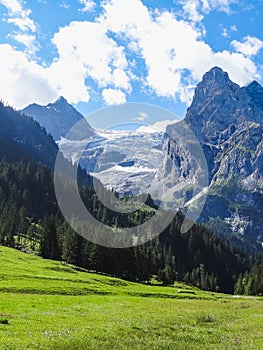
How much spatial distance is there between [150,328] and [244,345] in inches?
317

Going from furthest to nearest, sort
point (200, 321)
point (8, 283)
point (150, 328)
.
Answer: point (8, 283), point (200, 321), point (150, 328)

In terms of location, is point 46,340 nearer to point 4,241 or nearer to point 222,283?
point 4,241

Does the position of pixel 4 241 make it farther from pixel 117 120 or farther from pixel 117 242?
pixel 117 120

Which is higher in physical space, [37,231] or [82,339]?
[37,231]

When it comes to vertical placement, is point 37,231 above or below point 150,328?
above

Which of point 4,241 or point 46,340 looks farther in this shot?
point 4,241

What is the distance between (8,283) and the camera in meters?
54.7

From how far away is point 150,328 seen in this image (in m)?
31.4

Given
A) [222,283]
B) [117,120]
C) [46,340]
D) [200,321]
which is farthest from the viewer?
[222,283]

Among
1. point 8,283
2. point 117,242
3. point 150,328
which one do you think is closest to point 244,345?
point 150,328

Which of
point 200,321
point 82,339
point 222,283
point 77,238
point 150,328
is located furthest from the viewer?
point 222,283

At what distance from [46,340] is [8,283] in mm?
35707

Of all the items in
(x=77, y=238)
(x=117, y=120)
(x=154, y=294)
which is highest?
(x=117, y=120)

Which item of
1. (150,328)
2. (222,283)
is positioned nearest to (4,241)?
(150,328)
